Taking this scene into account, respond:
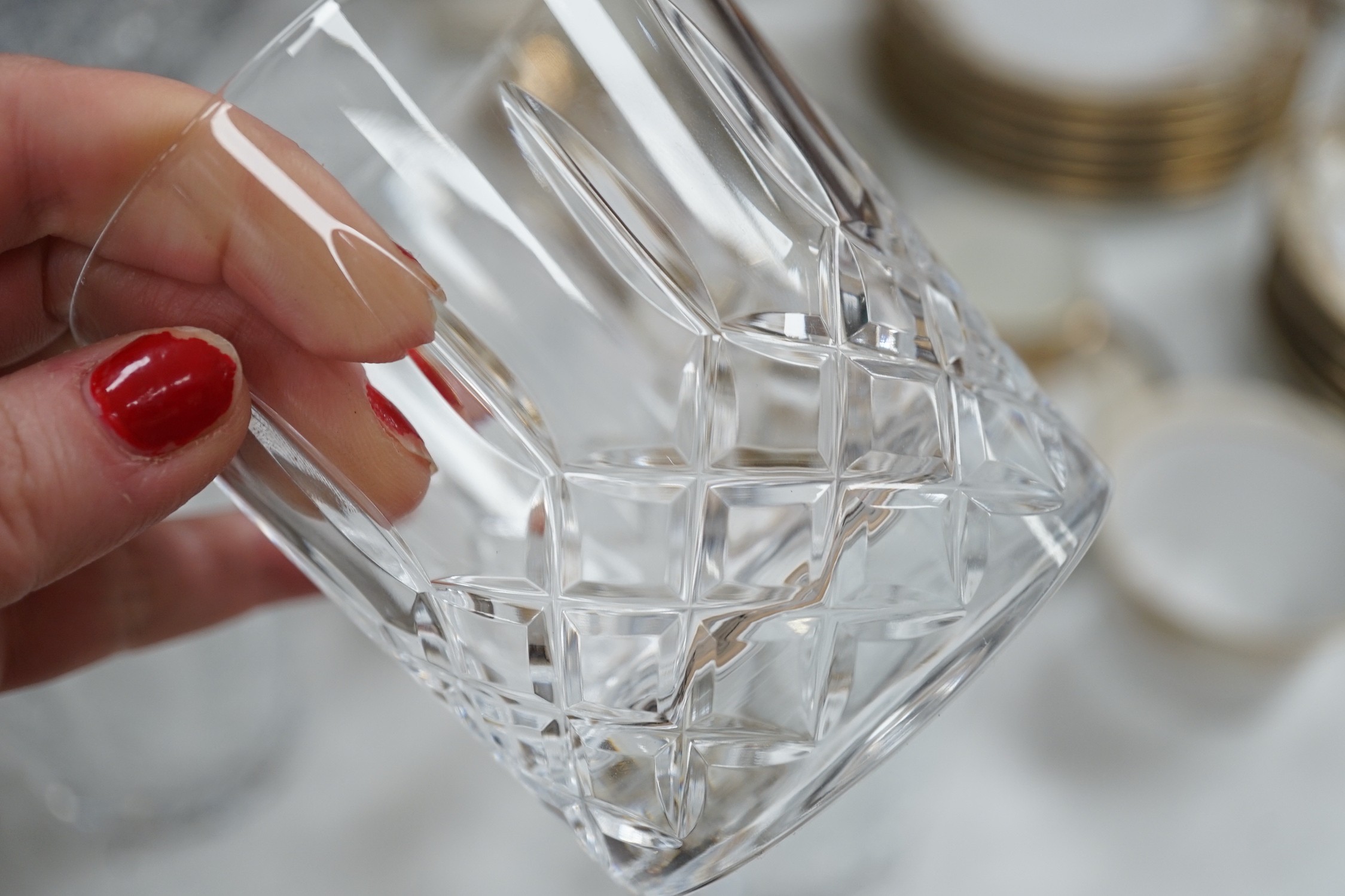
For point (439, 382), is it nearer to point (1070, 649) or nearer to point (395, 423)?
point (395, 423)

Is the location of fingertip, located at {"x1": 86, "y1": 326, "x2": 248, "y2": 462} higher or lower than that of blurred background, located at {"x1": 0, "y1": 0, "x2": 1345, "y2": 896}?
higher

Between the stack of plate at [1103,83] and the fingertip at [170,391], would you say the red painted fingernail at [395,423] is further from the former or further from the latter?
the stack of plate at [1103,83]

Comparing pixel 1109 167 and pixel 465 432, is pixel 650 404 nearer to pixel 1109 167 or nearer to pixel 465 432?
pixel 465 432

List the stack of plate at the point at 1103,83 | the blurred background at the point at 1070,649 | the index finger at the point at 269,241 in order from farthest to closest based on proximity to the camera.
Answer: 1. the stack of plate at the point at 1103,83
2. the blurred background at the point at 1070,649
3. the index finger at the point at 269,241

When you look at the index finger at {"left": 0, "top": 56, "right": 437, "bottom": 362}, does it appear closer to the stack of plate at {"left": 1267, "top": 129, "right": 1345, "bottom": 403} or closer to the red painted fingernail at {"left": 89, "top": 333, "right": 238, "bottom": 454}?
the red painted fingernail at {"left": 89, "top": 333, "right": 238, "bottom": 454}

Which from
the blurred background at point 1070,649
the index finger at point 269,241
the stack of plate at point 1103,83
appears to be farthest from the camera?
the stack of plate at point 1103,83

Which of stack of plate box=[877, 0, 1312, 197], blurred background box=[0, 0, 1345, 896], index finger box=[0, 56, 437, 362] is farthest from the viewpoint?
stack of plate box=[877, 0, 1312, 197]

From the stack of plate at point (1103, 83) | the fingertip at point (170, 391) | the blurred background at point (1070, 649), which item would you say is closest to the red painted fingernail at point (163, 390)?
the fingertip at point (170, 391)

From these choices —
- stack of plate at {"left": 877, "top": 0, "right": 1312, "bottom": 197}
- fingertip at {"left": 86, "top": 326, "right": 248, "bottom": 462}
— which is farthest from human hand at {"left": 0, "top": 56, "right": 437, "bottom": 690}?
stack of plate at {"left": 877, "top": 0, "right": 1312, "bottom": 197}

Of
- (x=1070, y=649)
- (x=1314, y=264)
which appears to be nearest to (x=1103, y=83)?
(x=1314, y=264)
